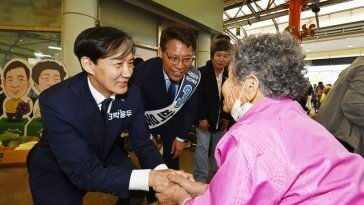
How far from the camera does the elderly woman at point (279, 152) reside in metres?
0.71

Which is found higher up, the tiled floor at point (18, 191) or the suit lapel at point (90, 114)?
the suit lapel at point (90, 114)

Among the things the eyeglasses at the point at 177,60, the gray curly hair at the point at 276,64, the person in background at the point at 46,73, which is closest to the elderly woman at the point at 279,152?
the gray curly hair at the point at 276,64

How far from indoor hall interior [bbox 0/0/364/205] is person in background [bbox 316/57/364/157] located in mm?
792

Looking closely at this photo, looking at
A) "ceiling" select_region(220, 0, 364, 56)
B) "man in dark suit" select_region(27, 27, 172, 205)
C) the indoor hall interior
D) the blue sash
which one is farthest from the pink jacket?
"ceiling" select_region(220, 0, 364, 56)

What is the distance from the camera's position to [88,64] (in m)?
1.36

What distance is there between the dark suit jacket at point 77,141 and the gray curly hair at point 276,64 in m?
0.78

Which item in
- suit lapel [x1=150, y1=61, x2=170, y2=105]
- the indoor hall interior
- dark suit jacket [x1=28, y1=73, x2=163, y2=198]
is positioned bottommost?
dark suit jacket [x1=28, y1=73, x2=163, y2=198]

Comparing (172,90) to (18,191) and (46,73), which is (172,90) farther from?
(46,73)

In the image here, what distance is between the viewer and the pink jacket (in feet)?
2.31

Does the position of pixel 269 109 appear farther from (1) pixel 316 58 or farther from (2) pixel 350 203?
(1) pixel 316 58

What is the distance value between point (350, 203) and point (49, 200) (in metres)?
1.24

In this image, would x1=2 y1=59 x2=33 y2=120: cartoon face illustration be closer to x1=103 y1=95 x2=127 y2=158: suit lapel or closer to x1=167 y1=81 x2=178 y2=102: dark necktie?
x1=167 y1=81 x2=178 y2=102: dark necktie

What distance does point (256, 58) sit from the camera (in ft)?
2.97

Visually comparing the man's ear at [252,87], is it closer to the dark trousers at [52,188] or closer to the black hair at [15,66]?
the dark trousers at [52,188]
